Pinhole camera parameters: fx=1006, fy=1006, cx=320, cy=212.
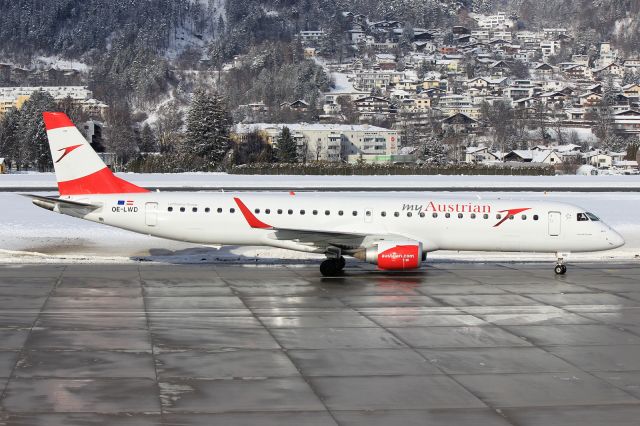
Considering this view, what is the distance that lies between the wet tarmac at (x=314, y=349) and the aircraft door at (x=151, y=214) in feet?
7.60

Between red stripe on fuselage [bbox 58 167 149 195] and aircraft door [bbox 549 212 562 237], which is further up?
red stripe on fuselage [bbox 58 167 149 195]

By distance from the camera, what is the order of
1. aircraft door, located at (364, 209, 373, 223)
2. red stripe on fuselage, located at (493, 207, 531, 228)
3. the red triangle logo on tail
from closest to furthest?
1. aircraft door, located at (364, 209, 373, 223)
2. red stripe on fuselage, located at (493, 207, 531, 228)
3. the red triangle logo on tail

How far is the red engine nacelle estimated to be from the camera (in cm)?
3475

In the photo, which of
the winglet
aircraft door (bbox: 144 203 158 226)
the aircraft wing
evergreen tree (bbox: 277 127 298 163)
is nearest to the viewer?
the aircraft wing

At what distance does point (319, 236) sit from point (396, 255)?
286cm

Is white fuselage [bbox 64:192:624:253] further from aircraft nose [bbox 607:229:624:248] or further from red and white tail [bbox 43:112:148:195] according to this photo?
red and white tail [bbox 43:112:148:195]

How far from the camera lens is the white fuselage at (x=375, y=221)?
37000 millimetres

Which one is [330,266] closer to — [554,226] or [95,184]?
[554,226]

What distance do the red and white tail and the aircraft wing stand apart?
5223mm

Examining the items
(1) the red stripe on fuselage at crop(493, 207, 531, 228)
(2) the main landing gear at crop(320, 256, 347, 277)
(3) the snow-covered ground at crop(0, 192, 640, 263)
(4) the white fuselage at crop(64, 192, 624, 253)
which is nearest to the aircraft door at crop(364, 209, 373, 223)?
(4) the white fuselage at crop(64, 192, 624, 253)

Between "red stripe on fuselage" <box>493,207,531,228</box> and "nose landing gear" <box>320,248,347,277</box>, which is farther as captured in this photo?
"red stripe on fuselage" <box>493,207,531,228</box>

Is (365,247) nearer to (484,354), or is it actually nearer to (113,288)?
(113,288)

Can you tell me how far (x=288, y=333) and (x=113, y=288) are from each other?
29.8 ft

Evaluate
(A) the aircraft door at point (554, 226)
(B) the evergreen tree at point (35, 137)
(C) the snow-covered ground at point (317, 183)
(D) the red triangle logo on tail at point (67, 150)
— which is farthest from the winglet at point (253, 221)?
(B) the evergreen tree at point (35, 137)
